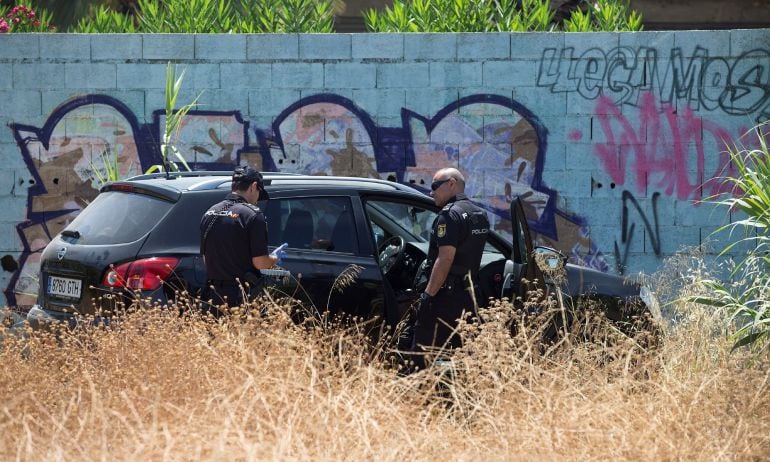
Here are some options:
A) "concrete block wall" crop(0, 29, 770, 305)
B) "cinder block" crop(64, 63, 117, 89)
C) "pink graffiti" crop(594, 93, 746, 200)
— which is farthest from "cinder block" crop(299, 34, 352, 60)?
"pink graffiti" crop(594, 93, 746, 200)

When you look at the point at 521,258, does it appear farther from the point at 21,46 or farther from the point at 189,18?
the point at 21,46

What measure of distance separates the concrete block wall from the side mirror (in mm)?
3630

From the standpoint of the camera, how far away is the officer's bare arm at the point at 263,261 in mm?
6031

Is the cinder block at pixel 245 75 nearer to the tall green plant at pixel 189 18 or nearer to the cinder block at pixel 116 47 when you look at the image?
the tall green plant at pixel 189 18

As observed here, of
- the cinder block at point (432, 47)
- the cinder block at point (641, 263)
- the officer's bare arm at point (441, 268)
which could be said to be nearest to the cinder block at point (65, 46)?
the cinder block at point (432, 47)

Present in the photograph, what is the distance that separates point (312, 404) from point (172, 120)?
584 cm

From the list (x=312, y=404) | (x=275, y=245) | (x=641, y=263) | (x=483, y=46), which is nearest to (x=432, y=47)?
(x=483, y=46)

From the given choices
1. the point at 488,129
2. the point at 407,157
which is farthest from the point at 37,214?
the point at 488,129

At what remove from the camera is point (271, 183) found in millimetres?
6512

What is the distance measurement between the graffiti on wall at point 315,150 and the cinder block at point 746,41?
1.89m

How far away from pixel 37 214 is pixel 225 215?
4806 mm

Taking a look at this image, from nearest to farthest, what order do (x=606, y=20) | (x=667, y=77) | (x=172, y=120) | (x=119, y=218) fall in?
(x=119, y=218) < (x=172, y=120) < (x=667, y=77) < (x=606, y=20)

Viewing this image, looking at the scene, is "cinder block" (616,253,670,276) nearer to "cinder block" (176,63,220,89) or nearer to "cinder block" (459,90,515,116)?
"cinder block" (459,90,515,116)

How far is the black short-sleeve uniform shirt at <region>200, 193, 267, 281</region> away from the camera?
5.96 meters
